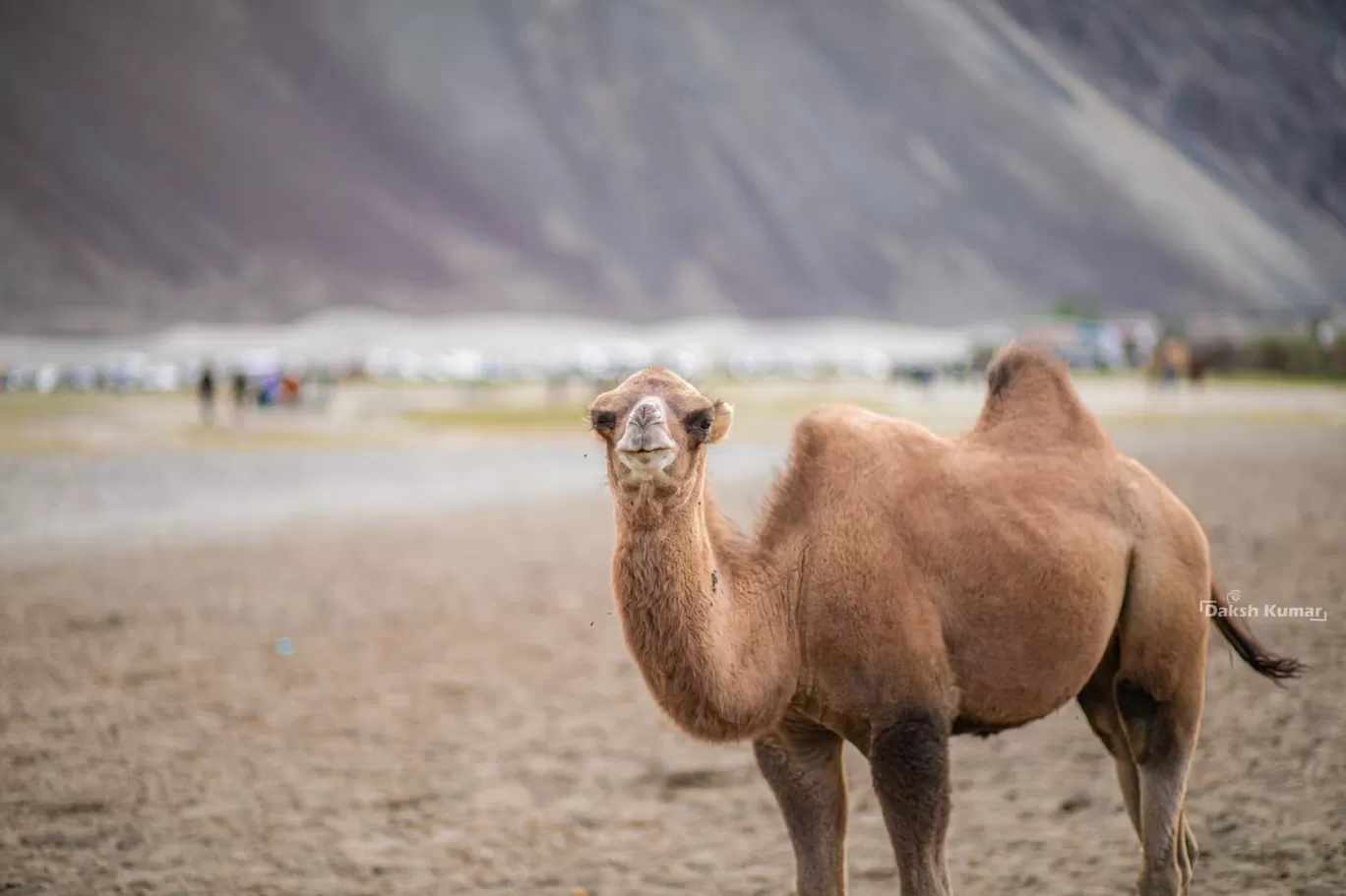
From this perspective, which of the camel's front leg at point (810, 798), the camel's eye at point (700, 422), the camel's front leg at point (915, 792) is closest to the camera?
the camel's eye at point (700, 422)

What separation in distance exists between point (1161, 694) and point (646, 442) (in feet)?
8.05

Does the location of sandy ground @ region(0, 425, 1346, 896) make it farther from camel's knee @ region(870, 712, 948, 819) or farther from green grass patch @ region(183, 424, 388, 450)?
green grass patch @ region(183, 424, 388, 450)

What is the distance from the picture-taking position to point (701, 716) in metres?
3.93

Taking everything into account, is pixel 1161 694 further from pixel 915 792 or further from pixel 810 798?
pixel 810 798

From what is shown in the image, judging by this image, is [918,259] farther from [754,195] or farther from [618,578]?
[618,578]

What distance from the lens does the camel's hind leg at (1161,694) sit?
4695 mm

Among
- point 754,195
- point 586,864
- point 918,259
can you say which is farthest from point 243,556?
point 754,195

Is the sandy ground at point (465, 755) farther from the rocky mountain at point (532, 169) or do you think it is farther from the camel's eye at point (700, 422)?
the rocky mountain at point (532, 169)

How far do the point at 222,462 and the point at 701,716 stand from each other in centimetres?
2390

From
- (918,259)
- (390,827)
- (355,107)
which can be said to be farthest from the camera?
(355,107)

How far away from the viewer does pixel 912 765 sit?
409cm

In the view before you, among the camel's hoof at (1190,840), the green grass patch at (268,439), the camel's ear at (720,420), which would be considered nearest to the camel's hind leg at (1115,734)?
the camel's hoof at (1190,840)

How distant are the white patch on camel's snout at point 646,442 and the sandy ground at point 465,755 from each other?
291 centimetres

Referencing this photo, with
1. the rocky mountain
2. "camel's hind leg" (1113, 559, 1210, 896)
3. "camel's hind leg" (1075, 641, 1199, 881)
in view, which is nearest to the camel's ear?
"camel's hind leg" (1113, 559, 1210, 896)
